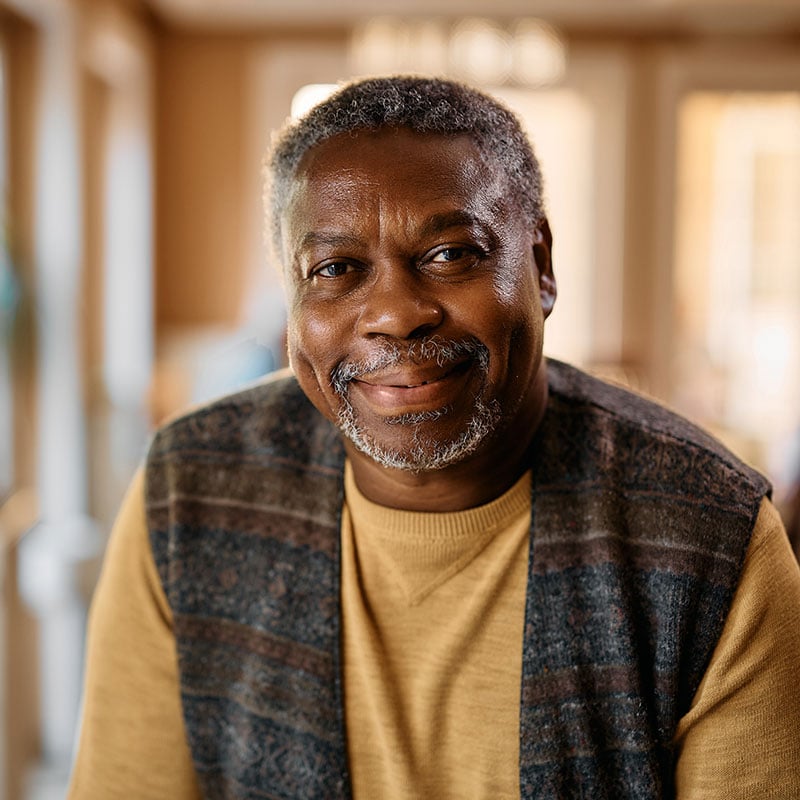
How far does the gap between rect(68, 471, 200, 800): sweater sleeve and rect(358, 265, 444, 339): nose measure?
0.41 metres

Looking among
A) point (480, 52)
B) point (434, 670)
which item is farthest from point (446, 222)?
point (480, 52)

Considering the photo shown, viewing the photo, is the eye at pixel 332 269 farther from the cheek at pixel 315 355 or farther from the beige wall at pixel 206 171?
the beige wall at pixel 206 171

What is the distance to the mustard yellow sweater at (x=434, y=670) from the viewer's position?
2.96 ft

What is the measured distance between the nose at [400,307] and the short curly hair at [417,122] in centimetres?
15

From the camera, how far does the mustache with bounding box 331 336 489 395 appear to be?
0.90 meters

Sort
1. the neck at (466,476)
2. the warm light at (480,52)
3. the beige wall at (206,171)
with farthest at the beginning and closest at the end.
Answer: the beige wall at (206,171) → the warm light at (480,52) → the neck at (466,476)

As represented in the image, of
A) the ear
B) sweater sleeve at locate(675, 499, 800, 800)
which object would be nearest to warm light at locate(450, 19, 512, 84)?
the ear

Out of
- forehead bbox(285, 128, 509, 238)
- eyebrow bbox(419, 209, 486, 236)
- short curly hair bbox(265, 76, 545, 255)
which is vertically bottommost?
eyebrow bbox(419, 209, 486, 236)

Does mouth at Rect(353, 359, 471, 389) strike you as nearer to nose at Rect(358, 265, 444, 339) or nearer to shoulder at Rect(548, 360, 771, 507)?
nose at Rect(358, 265, 444, 339)

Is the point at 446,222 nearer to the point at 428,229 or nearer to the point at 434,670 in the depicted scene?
the point at 428,229

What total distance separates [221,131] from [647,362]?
224cm

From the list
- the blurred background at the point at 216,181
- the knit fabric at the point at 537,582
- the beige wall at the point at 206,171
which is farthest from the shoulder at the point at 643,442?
the beige wall at the point at 206,171

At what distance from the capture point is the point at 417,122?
928 millimetres

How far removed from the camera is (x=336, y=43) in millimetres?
4430
